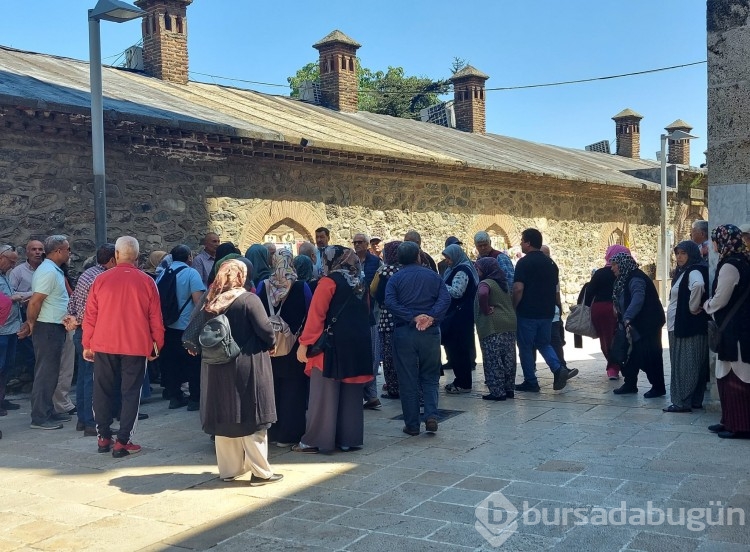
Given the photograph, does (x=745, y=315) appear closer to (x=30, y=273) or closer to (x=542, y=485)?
(x=542, y=485)

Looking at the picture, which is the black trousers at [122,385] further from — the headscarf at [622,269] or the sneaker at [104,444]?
the headscarf at [622,269]

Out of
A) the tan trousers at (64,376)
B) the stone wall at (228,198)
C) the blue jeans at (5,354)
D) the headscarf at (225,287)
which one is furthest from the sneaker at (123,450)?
the stone wall at (228,198)

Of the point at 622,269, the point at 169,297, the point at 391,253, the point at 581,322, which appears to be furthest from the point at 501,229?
the point at 169,297

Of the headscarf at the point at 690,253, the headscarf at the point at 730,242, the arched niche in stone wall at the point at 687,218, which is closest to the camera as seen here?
the headscarf at the point at 730,242

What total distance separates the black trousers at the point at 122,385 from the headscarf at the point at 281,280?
3.76 ft

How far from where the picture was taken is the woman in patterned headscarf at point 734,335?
5.94 meters

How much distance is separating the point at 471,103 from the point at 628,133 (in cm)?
928

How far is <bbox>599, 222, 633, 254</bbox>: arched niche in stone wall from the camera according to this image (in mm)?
19078

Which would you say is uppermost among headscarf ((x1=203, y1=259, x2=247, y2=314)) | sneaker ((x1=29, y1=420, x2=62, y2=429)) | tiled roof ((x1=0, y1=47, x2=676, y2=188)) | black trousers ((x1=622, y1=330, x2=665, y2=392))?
tiled roof ((x1=0, y1=47, x2=676, y2=188))

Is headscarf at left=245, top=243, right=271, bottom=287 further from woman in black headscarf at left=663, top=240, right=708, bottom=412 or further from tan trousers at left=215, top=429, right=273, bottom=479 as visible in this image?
woman in black headscarf at left=663, top=240, right=708, bottom=412

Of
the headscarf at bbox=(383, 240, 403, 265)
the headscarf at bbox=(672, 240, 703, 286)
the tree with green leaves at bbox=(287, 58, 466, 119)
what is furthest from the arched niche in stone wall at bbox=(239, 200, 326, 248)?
the tree with green leaves at bbox=(287, 58, 466, 119)

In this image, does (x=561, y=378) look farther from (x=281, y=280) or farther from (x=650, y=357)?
(x=281, y=280)

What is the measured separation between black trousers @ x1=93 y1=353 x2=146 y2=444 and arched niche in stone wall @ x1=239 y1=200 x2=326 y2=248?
16.7 feet

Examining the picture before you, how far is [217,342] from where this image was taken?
4.80 m
